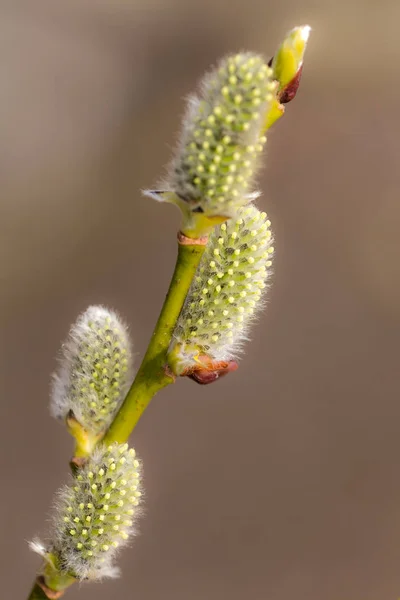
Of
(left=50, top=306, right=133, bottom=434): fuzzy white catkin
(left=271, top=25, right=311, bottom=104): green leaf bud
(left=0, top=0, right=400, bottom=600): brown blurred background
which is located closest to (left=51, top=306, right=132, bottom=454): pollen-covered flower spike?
(left=50, top=306, right=133, bottom=434): fuzzy white catkin

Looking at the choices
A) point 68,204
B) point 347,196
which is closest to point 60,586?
point 68,204

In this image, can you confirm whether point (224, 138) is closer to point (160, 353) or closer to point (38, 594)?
point (160, 353)

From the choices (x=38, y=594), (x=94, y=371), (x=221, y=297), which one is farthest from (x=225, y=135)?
(x=38, y=594)

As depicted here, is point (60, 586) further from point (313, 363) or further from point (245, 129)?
point (313, 363)

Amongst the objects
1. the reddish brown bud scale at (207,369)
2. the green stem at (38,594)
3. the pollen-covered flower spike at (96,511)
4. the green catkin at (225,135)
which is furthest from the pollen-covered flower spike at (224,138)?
the green stem at (38,594)

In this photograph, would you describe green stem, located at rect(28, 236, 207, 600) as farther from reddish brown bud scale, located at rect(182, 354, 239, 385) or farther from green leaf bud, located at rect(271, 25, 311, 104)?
green leaf bud, located at rect(271, 25, 311, 104)

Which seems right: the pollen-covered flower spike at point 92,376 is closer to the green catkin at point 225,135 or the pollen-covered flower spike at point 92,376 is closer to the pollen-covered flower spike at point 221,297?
the pollen-covered flower spike at point 221,297
